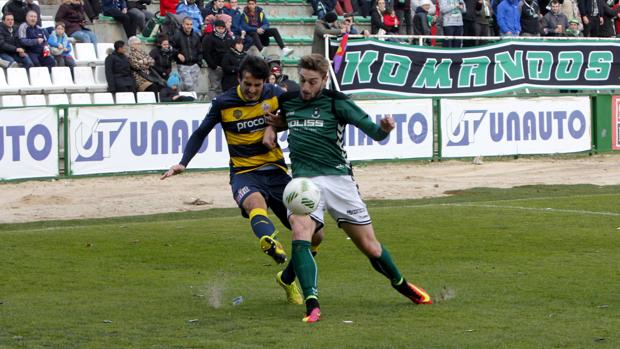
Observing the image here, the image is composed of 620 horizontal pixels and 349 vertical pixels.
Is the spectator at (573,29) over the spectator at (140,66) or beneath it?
over

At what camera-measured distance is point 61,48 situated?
78.4 ft

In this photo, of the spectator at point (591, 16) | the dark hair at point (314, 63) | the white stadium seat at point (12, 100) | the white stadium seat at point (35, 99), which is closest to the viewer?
the dark hair at point (314, 63)

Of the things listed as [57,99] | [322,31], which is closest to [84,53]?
[57,99]

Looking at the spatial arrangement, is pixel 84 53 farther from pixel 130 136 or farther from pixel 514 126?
pixel 514 126

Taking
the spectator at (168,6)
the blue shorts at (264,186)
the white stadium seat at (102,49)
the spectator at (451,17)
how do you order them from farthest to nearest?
the spectator at (451,17) → the spectator at (168,6) → the white stadium seat at (102,49) → the blue shorts at (264,186)

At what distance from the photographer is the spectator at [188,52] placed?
2468 cm

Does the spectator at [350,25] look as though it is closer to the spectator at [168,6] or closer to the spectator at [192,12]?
the spectator at [192,12]

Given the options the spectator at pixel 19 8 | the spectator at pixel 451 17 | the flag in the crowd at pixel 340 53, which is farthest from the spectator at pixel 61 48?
the spectator at pixel 451 17

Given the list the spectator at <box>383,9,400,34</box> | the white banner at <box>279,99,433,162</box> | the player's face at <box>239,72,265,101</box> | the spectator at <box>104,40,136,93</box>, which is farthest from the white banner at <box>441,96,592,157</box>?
the player's face at <box>239,72,265,101</box>

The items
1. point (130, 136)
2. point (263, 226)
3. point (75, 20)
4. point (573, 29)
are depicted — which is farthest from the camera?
point (573, 29)

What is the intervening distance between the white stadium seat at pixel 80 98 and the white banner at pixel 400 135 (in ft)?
16.4

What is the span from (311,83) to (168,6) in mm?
17365

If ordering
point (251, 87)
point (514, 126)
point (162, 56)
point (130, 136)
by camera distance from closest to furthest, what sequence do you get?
point (251, 87), point (130, 136), point (162, 56), point (514, 126)

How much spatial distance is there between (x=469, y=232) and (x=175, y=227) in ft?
12.2
